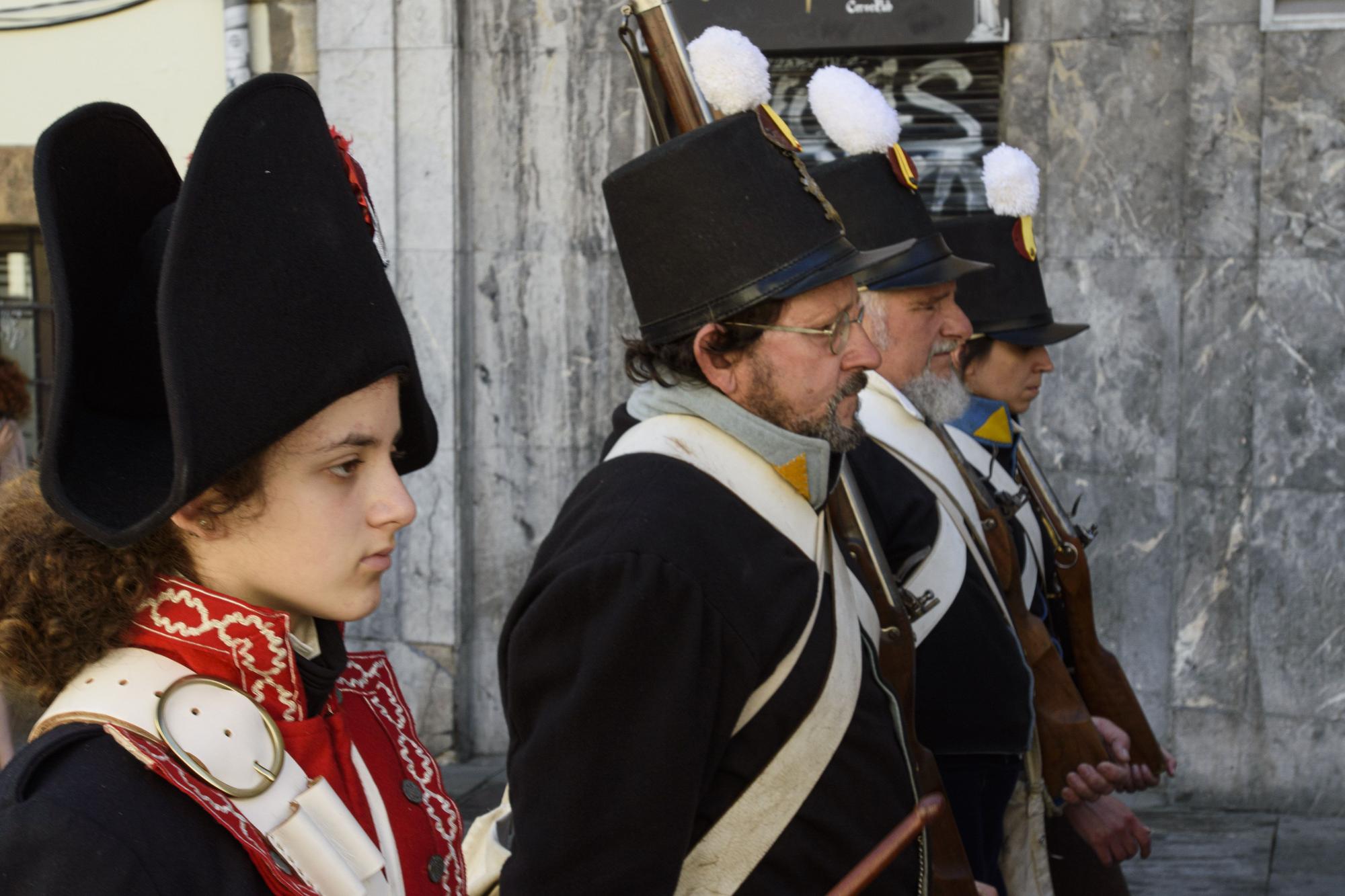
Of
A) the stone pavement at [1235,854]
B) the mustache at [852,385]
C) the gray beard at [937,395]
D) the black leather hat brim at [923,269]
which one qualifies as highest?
the black leather hat brim at [923,269]

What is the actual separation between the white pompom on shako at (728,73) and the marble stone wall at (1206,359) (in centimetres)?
343

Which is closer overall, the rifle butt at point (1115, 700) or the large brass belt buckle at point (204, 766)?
the large brass belt buckle at point (204, 766)

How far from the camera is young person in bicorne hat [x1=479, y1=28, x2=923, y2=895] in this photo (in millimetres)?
2189

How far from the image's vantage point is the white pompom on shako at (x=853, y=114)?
3.72 meters

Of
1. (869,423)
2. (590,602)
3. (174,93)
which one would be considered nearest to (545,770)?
(590,602)

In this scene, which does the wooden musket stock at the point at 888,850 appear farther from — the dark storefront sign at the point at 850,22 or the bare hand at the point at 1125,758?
the dark storefront sign at the point at 850,22

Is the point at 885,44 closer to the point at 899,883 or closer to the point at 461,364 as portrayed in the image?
the point at 461,364

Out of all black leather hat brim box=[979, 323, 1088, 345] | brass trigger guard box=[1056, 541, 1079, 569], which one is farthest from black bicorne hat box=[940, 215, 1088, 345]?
brass trigger guard box=[1056, 541, 1079, 569]

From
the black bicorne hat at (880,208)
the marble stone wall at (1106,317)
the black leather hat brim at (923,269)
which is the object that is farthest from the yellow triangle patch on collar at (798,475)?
the marble stone wall at (1106,317)

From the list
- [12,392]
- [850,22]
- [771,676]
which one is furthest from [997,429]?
[12,392]

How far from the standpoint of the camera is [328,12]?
6637 millimetres

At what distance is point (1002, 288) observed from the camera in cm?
439

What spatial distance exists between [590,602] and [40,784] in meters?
0.94

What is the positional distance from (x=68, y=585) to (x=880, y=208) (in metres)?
2.54
